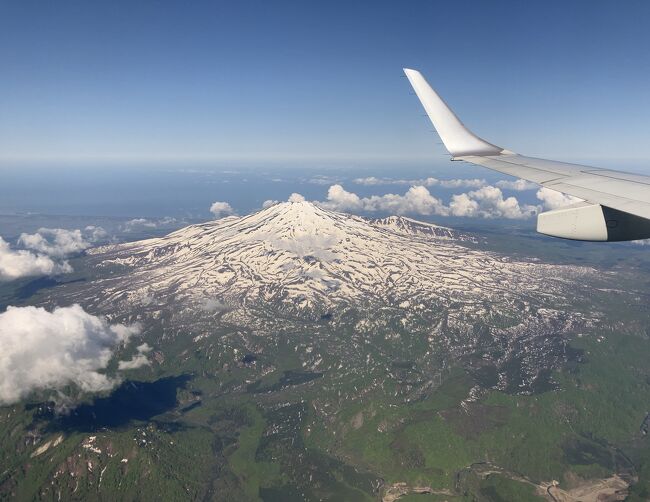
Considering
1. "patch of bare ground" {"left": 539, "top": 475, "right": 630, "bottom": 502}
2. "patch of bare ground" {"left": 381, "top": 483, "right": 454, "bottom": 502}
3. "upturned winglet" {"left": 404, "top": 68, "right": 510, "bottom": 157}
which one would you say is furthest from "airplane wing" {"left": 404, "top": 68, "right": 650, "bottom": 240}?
"patch of bare ground" {"left": 539, "top": 475, "right": 630, "bottom": 502}

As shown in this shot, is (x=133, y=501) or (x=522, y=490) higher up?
(x=522, y=490)

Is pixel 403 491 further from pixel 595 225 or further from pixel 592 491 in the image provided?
pixel 595 225

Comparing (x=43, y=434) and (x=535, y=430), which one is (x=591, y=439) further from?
(x=43, y=434)

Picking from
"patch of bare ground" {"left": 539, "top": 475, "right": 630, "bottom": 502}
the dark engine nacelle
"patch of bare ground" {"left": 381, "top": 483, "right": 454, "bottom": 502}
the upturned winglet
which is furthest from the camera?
"patch of bare ground" {"left": 381, "top": 483, "right": 454, "bottom": 502}

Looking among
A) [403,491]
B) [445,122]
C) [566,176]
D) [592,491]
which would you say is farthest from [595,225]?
[592,491]

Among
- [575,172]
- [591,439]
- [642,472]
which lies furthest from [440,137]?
[591,439]

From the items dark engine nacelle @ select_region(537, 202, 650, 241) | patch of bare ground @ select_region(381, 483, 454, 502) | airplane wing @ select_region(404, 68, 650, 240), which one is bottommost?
patch of bare ground @ select_region(381, 483, 454, 502)

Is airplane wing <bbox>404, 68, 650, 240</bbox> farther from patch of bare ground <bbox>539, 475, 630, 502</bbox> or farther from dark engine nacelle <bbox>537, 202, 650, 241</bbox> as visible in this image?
patch of bare ground <bbox>539, 475, 630, 502</bbox>
